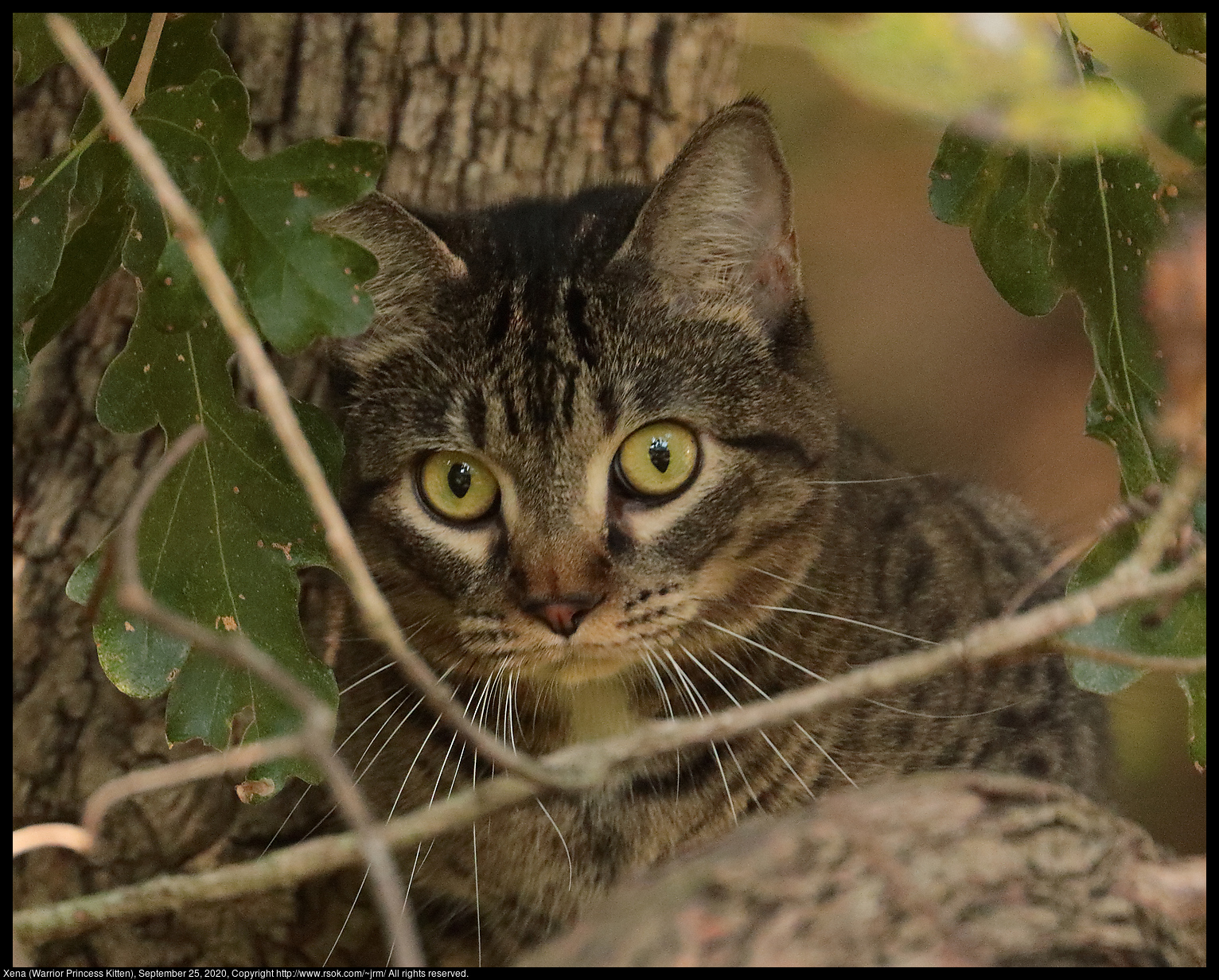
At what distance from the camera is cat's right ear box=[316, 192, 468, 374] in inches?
89.5

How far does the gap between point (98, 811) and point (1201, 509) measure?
Result: 172cm

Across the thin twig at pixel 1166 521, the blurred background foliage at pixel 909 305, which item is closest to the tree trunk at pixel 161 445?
the blurred background foliage at pixel 909 305

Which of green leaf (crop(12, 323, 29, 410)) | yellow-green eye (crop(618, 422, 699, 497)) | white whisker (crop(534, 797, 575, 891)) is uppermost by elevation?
green leaf (crop(12, 323, 29, 410))

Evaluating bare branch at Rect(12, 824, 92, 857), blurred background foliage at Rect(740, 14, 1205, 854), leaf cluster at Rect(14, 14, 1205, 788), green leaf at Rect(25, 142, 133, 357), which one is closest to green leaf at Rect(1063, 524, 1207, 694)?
leaf cluster at Rect(14, 14, 1205, 788)

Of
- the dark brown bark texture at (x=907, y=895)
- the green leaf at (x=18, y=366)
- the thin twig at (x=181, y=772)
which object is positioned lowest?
the dark brown bark texture at (x=907, y=895)

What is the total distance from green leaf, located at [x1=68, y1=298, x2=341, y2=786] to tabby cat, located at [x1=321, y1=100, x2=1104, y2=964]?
11.4 inches

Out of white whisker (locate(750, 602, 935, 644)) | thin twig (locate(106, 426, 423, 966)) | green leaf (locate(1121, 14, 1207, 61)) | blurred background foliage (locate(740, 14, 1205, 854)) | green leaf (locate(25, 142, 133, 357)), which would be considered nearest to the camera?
thin twig (locate(106, 426, 423, 966))

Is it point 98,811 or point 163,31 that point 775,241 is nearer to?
point 163,31

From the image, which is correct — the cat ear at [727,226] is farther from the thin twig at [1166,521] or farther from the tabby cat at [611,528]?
the thin twig at [1166,521]

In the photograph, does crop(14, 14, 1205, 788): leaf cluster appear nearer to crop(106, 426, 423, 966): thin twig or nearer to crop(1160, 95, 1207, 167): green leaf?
crop(1160, 95, 1207, 167): green leaf

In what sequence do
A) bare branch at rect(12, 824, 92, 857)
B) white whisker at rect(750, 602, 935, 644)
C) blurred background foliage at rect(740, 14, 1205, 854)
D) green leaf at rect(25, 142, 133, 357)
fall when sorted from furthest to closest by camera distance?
blurred background foliage at rect(740, 14, 1205, 854) → white whisker at rect(750, 602, 935, 644) → green leaf at rect(25, 142, 133, 357) → bare branch at rect(12, 824, 92, 857)

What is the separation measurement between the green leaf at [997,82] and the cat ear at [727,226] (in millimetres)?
431

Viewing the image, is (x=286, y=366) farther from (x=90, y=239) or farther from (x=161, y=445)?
(x=90, y=239)

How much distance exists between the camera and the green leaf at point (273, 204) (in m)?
1.88
